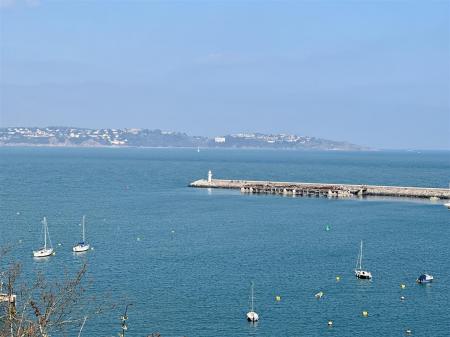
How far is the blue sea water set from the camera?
45.7 m

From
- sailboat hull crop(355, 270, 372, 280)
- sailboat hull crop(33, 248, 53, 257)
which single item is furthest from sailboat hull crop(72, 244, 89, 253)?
sailboat hull crop(355, 270, 372, 280)

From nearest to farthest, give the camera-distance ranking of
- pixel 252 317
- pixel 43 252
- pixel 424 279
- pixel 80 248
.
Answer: pixel 252 317 → pixel 424 279 → pixel 43 252 → pixel 80 248

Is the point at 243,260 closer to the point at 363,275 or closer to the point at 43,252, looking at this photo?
the point at 363,275

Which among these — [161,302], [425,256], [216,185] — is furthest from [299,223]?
[216,185]

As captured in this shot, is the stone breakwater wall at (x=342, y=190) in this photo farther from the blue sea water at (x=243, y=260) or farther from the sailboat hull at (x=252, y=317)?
the sailboat hull at (x=252, y=317)

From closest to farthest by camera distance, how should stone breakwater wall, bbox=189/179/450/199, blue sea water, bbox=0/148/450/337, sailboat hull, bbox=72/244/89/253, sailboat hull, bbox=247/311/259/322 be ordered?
1. sailboat hull, bbox=247/311/259/322
2. blue sea water, bbox=0/148/450/337
3. sailboat hull, bbox=72/244/89/253
4. stone breakwater wall, bbox=189/179/450/199

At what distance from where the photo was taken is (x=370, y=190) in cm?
12962

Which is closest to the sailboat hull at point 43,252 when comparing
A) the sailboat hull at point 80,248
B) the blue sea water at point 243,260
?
the blue sea water at point 243,260

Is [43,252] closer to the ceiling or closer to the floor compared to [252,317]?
closer to the ceiling

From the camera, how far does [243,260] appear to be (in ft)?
206

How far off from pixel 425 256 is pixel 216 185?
79.8 m

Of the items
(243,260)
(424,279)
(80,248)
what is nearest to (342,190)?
(243,260)

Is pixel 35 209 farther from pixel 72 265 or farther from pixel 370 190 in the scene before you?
pixel 370 190

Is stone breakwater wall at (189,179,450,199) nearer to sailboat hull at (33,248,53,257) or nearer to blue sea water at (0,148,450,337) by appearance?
blue sea water at (0,148,450,337)
